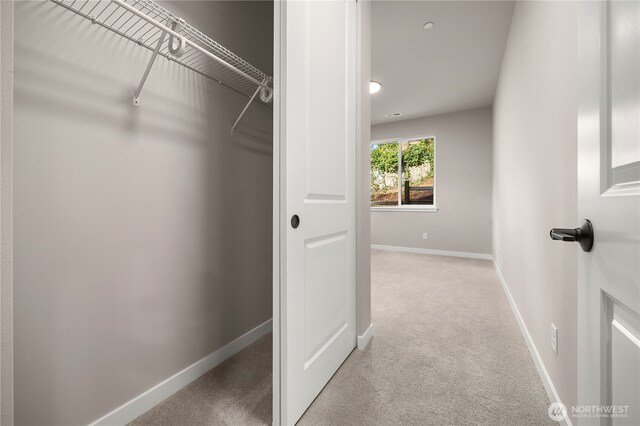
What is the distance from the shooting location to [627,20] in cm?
45

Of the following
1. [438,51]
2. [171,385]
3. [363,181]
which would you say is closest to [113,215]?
[171,385]

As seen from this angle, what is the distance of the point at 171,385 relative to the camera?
136cm

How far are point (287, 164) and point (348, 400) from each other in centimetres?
114

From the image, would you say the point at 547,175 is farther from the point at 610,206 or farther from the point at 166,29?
the point at 166,29

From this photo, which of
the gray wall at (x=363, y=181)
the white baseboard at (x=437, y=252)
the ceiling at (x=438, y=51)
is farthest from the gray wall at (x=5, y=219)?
the white baseboard at (x=437, y=252)

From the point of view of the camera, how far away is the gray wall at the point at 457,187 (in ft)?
16.3

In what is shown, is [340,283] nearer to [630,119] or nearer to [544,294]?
[544,294]

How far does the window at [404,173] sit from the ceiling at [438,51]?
3.45 feet

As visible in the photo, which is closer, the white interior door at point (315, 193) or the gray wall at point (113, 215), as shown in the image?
the gray wall at point (113, 215)

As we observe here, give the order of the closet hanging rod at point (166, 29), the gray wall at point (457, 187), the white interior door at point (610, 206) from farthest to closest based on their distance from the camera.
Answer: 1. the gray wall at point (457, 187)
2. the closet hanging rod at point (166, 29)
3. the white interior door at point (610, 206)

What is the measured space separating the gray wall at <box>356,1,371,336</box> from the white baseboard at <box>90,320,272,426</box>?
759mm

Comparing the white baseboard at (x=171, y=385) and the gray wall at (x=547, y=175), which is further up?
the gray wall at (x=547, y=175)

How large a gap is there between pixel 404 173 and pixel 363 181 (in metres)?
4.28

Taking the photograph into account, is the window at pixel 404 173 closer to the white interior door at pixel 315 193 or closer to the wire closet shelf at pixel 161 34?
the white interior door at pixel 315 193
